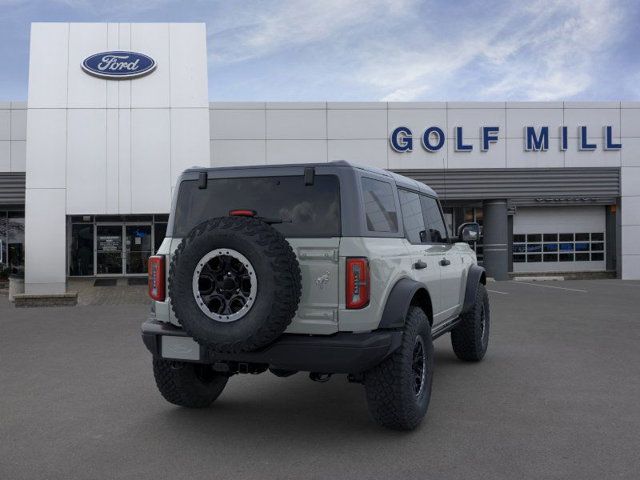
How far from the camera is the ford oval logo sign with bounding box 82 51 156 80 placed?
1817 cm

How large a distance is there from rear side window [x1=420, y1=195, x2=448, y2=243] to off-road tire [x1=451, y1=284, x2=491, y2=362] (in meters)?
1.02

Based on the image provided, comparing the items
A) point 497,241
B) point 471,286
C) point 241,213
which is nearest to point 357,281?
point 241,213

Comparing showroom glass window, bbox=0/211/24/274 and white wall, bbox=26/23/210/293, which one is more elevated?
white wall, bbox=26/23/210/293

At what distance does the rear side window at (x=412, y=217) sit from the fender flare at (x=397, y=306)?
2.32ft

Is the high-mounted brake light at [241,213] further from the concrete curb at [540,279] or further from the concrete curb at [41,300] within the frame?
the concrete curb at [540,279]

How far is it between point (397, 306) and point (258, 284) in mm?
1026

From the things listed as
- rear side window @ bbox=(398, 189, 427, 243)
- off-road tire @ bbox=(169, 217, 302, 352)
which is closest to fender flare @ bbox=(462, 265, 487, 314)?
rear side window @ bbox=(398, 189, 427, 243)

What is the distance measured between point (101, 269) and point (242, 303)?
20864 mm

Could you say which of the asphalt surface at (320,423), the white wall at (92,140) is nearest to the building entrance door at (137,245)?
the white wall at (92,140)

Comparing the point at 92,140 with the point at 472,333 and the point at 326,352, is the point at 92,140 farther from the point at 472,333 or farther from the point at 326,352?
the point at 326,352

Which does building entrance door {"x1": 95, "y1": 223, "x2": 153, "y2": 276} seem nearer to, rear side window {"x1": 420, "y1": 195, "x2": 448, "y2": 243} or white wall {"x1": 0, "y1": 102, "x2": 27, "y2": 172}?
white wall {"x1": 0, "y1": 102, "x2": 27, "y2": 172}

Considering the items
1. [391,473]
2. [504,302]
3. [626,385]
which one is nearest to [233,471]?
[391,473]

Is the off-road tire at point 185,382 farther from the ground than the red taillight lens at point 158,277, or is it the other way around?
the red taillight lens at point 158,277

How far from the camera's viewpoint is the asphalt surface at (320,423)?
3844 millimetres
